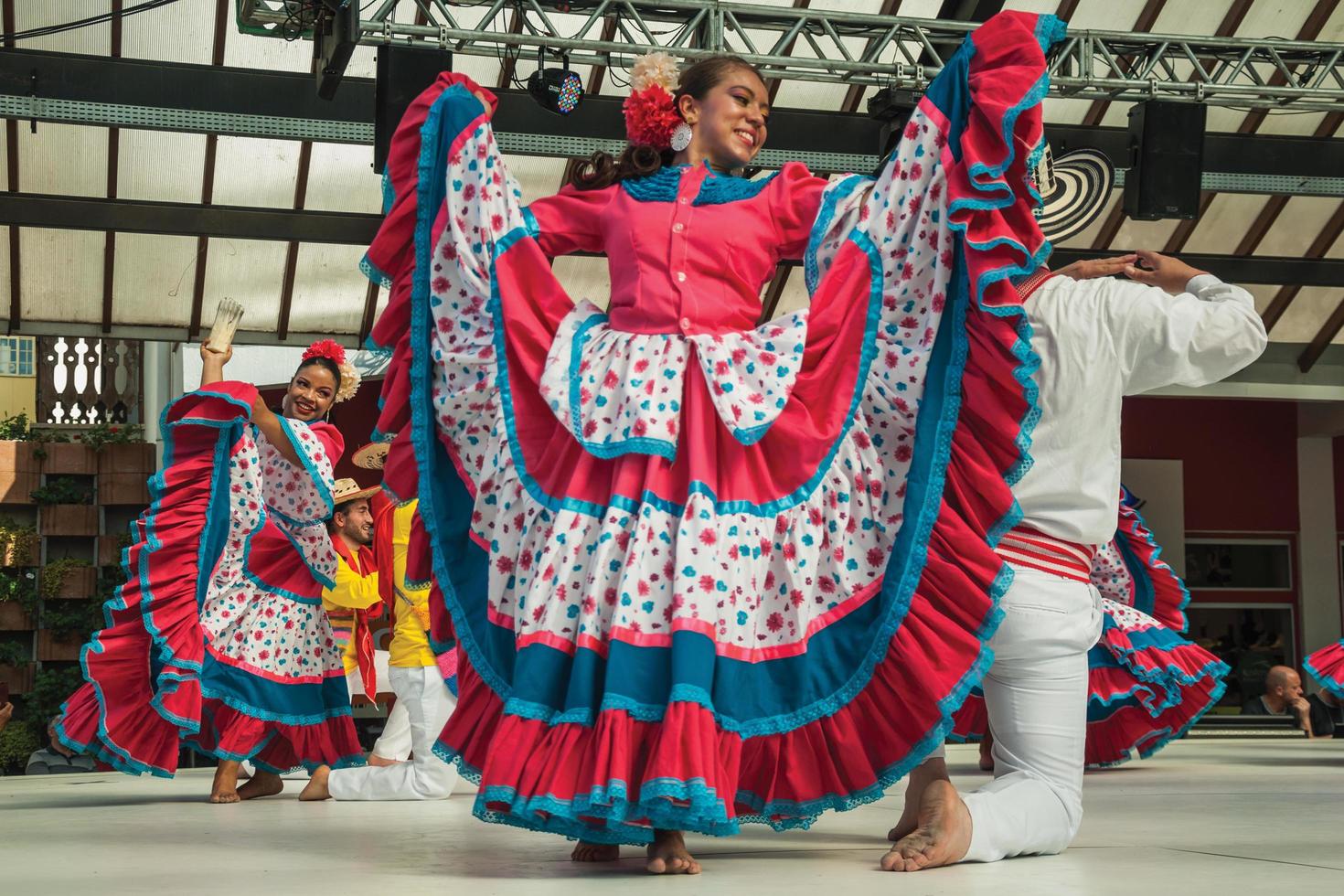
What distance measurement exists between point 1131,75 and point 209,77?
189 inches

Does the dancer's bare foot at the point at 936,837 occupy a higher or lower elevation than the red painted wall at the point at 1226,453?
lower

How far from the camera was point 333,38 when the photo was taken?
6938 millimetres

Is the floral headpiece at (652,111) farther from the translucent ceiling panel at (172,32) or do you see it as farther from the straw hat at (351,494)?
the translucent ceiling panel at (172,32)

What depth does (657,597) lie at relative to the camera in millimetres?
2609

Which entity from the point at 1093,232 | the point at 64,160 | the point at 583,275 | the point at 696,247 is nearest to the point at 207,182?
the point at 64,160

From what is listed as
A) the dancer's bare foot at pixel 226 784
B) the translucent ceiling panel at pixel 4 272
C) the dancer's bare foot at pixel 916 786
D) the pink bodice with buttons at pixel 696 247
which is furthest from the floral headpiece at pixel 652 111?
the translucent ceiling panel at pixel 4 272

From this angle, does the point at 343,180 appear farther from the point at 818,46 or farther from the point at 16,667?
the point at 16,667

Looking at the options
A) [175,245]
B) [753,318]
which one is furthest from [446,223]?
[175,245]

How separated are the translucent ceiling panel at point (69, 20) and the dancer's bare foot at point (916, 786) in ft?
22.1

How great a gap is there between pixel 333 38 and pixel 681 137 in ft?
13.9

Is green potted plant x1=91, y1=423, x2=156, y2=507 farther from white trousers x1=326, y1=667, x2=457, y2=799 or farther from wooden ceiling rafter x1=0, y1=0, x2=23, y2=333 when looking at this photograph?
white trousers x1=326, y1=667, x2=457, y2=799

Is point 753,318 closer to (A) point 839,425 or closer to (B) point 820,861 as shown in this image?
(A) point 839,425

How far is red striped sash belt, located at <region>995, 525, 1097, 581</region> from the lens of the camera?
110 inches

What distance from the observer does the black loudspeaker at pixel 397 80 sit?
719 centimetres
